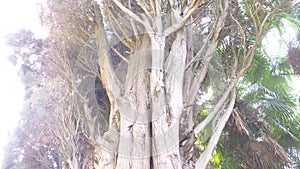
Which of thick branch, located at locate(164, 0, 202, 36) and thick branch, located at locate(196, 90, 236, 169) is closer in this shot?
thick branch, located at locate(196, 90, 236, 169)

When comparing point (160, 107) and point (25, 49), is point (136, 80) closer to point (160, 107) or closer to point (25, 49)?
point (160, 107)

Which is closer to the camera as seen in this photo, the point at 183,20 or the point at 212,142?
the point at 212,142

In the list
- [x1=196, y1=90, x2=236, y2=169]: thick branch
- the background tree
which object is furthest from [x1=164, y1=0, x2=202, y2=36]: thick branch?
[x1=196, y1=90, x2=236, y2=169]: thick branch

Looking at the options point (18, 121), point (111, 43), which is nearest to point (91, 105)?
point (111, 43)

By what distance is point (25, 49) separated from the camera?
6105mm

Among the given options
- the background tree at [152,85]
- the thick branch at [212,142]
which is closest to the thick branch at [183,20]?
the background tree at [152,85]

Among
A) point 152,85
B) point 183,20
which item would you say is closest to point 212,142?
point 152,85

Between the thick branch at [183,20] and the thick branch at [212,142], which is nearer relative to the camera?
the thick branch at [212,142]

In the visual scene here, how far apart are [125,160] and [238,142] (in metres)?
3.10

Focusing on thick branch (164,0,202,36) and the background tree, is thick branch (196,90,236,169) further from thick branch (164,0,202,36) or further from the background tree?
thick branch (164,0,202,36)

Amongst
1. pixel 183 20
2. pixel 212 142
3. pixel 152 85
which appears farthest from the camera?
pixel 183 20

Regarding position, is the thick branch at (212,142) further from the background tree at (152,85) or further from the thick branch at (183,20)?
the thick branch at (183,20)

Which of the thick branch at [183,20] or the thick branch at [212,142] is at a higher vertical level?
the thick branch at [183,20]

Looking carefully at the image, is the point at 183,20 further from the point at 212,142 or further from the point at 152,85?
the point at 212,142
